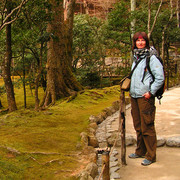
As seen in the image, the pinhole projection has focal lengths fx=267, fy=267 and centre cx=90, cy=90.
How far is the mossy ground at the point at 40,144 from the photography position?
10.4ft

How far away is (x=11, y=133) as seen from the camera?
4.86 m

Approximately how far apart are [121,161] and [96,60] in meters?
14.1

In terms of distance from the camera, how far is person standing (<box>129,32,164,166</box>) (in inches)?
146

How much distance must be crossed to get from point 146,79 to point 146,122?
615 millimetres

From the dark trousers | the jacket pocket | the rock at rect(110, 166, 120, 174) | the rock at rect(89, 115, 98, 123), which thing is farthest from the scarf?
the rock at rect(89, 115, 98, 123)

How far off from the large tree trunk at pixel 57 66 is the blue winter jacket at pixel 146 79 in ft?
20.2

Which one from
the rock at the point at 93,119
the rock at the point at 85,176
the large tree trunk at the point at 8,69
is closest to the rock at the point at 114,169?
the rock at the point at 85,176

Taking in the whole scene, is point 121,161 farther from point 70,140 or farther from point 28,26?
point 28,26

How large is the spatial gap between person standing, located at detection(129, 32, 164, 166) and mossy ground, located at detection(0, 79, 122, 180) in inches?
41.5

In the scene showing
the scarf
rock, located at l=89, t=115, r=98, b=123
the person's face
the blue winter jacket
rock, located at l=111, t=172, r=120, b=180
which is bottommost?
rock, located at l=111, t=172, r=120, b=180

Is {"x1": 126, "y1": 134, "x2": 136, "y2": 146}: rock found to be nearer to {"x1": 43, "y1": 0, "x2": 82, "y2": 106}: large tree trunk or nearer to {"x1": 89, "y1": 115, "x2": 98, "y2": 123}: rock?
{"x1": 89, "y1": 115, "x2": 98, "y2": 123}: rock

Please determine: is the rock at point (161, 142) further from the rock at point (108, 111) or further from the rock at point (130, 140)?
the rock at point (108, 111)

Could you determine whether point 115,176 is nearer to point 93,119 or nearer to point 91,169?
point 91,169

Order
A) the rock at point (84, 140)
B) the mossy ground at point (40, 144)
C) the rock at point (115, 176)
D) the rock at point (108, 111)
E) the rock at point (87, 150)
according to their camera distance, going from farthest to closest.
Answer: the rock at point (108, 111) < the rock at point (84, 140) < the rock at point (87, 150) < the rock at point (115, 176) < the mossy ground at point (40, 144)
